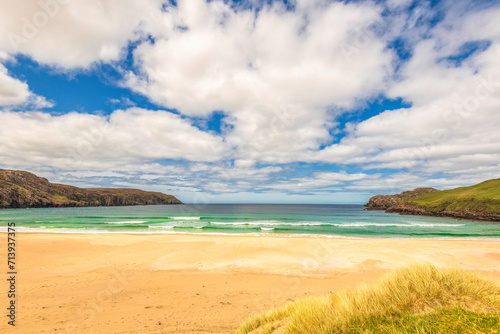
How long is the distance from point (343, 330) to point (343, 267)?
1011cm

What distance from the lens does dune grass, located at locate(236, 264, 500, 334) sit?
120 inches

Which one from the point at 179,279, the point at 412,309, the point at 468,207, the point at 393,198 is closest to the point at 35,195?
the point at 179,279

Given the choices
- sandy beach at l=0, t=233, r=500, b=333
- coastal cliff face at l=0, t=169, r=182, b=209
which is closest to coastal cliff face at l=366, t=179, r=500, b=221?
sandy beach at l=0, t=233, r=500, b=333

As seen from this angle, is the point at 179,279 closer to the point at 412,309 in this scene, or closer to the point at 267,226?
the point at 412,309

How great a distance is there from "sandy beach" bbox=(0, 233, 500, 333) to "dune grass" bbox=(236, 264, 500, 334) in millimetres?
3314

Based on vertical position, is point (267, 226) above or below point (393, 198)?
Answer: below

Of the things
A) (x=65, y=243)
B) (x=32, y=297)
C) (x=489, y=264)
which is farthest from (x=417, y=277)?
(x=65, y=243)

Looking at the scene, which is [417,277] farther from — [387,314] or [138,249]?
[138,249]

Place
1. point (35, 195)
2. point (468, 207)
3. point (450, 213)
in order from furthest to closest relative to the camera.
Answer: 1. point (35, 195)
2. point (450, 213)
3. point (468, 207)

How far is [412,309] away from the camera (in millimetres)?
3652

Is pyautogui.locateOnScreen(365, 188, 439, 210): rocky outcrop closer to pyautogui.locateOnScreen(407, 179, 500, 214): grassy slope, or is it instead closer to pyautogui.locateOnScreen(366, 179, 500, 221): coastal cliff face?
pyautogui.locateOnScreen(366, 179, 500, 221): coastal cliff face

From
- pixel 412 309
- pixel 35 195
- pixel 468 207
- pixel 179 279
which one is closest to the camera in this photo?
pixel 412 309

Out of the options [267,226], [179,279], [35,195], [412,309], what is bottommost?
[267,226]

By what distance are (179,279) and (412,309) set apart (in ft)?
30.0
